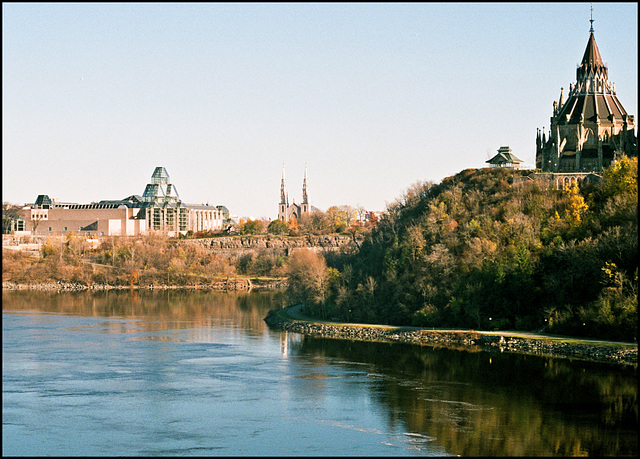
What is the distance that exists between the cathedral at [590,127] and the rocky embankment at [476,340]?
88.1ft

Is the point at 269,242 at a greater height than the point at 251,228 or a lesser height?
lesser

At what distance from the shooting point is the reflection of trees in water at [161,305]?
80188 mm

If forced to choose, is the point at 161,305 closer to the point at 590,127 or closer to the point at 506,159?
the point at 506,159

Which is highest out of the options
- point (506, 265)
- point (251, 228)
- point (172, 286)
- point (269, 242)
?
point (251, 228)

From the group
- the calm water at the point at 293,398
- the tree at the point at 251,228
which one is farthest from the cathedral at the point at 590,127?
the tree at the point at 251,228

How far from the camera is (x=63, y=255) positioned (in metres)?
136

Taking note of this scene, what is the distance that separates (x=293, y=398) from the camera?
44.8m

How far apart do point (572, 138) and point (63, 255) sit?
85658 millimetres

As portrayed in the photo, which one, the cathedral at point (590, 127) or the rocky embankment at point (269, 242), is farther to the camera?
the rocky embankment at point (269, 242)

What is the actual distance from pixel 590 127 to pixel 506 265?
22.8 meters

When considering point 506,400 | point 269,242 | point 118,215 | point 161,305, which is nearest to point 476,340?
point 506,400

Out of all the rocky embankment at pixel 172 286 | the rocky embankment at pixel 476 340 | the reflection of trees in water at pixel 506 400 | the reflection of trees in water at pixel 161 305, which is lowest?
the reflection of trees in water at pixel 506 400

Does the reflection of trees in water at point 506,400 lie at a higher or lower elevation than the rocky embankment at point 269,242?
lower

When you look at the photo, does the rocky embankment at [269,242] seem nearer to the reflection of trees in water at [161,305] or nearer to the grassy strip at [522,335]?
the reflection of trees in water at [161,305]
